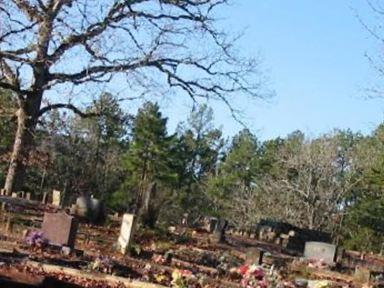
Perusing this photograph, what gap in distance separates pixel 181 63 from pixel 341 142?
31.3 m

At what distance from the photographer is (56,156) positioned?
56.9 m

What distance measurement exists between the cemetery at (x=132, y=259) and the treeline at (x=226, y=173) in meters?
18.6

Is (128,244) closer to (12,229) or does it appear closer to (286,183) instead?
(12,229)

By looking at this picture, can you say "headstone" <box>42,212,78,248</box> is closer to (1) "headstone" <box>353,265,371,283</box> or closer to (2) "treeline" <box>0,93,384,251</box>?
(1) "headstone" <box>353,265,371,283</box>

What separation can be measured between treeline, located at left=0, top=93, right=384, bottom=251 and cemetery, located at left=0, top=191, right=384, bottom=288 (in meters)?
18.6

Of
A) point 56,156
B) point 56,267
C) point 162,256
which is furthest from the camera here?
A: point 56,156

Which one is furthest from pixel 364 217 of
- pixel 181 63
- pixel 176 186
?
pixel 181 63

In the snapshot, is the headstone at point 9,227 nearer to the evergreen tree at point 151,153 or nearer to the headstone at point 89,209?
the headstone at point 89,209

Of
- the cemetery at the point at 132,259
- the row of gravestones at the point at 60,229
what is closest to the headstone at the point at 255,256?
the cemetery at the point at 132,259

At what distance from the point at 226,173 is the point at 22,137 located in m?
43.4

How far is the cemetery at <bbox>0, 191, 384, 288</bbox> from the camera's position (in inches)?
334

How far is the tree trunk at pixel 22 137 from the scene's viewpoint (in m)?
22.5

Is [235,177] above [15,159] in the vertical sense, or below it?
above

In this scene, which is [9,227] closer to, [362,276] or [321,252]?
[362,276]
